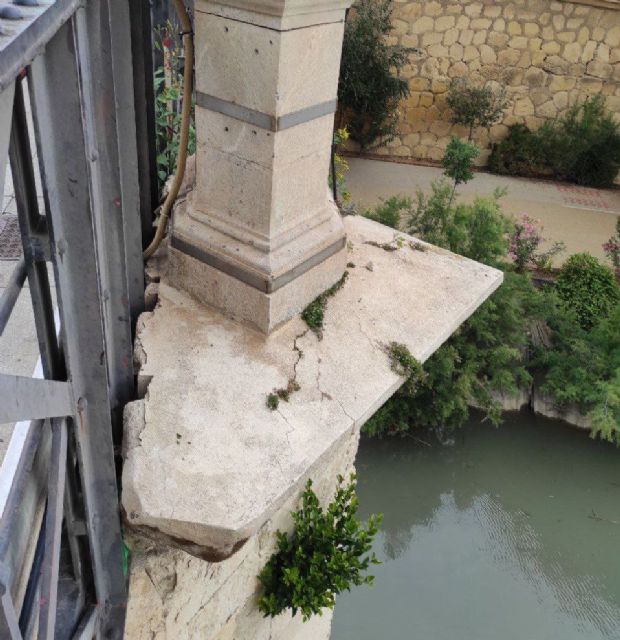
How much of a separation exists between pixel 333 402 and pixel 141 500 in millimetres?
623

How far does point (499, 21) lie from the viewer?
8250 mm

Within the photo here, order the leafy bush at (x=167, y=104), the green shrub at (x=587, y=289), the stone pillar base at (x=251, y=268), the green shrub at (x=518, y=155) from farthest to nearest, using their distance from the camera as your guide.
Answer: the green shrub at (x=518, y=155) → the green shrub at (x=587, y=289) → the leafy bush at (x=167, y=104) → the stone pillar base at (x=251, y=268)

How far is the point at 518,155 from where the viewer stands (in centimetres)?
874

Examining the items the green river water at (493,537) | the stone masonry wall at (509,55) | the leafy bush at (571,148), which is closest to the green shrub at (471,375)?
the green river water at (493,537)

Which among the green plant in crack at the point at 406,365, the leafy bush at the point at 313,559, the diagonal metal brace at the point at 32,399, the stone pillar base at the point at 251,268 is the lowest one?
the leafy bush at the point at 313,559

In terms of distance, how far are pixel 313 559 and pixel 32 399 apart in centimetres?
128

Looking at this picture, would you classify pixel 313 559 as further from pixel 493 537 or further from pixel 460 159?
pixel 460 159

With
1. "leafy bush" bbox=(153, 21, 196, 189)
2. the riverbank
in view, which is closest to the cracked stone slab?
"leafy bush" bbox=(153, 21, 196, 189)

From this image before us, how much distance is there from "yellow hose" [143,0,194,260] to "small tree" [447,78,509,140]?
7.09 meters

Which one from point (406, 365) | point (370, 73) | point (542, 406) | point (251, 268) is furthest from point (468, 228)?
point (251, 268)

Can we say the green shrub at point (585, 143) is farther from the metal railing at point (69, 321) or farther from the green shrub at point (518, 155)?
the metal railing at point (69, 321)

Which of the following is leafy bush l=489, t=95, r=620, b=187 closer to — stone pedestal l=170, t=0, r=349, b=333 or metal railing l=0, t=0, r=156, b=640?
stone pedestal l=170, t=0, r=349, b=333

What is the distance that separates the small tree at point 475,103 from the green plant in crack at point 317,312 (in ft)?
22.8

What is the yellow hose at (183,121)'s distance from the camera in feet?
5.99
